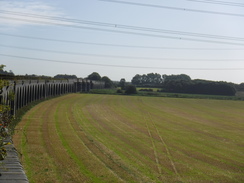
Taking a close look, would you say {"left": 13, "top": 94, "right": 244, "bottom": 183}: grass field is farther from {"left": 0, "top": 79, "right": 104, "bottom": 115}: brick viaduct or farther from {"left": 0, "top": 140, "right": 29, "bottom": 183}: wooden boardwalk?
{"left": 0, "top": 79, "right": 104, "bottom": 115}: brick viaduct

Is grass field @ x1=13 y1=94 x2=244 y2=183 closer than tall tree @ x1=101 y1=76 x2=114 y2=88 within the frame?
Yes

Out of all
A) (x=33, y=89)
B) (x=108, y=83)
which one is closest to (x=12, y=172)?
(x=33, y=89)

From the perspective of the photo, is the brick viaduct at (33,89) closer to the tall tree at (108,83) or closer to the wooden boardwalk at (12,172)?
the wooden boardwalk at (12,172)

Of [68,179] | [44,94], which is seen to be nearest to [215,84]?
[44,94]

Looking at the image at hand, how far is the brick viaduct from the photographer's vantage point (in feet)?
80.1

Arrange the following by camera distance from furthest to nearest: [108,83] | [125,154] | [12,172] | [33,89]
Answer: [108,83], [33,89], [125,154], [12,172]

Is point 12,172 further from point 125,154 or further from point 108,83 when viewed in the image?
point 108,83

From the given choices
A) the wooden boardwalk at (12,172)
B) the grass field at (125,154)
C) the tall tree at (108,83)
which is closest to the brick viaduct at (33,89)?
the wooden boardwalk at (12,172)

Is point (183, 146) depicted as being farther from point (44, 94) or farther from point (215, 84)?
point (215, 84)

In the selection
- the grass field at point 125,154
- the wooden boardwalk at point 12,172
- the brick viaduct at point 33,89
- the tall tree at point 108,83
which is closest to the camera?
the wooden boardwalk at point 12,172

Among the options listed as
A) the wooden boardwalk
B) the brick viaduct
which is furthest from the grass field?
the brick viaduct

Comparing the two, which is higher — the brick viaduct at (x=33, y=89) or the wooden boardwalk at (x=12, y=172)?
the brick viaduct at (x=33, y=89)

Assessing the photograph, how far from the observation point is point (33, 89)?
44.9 meters

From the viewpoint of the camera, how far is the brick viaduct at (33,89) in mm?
24400
